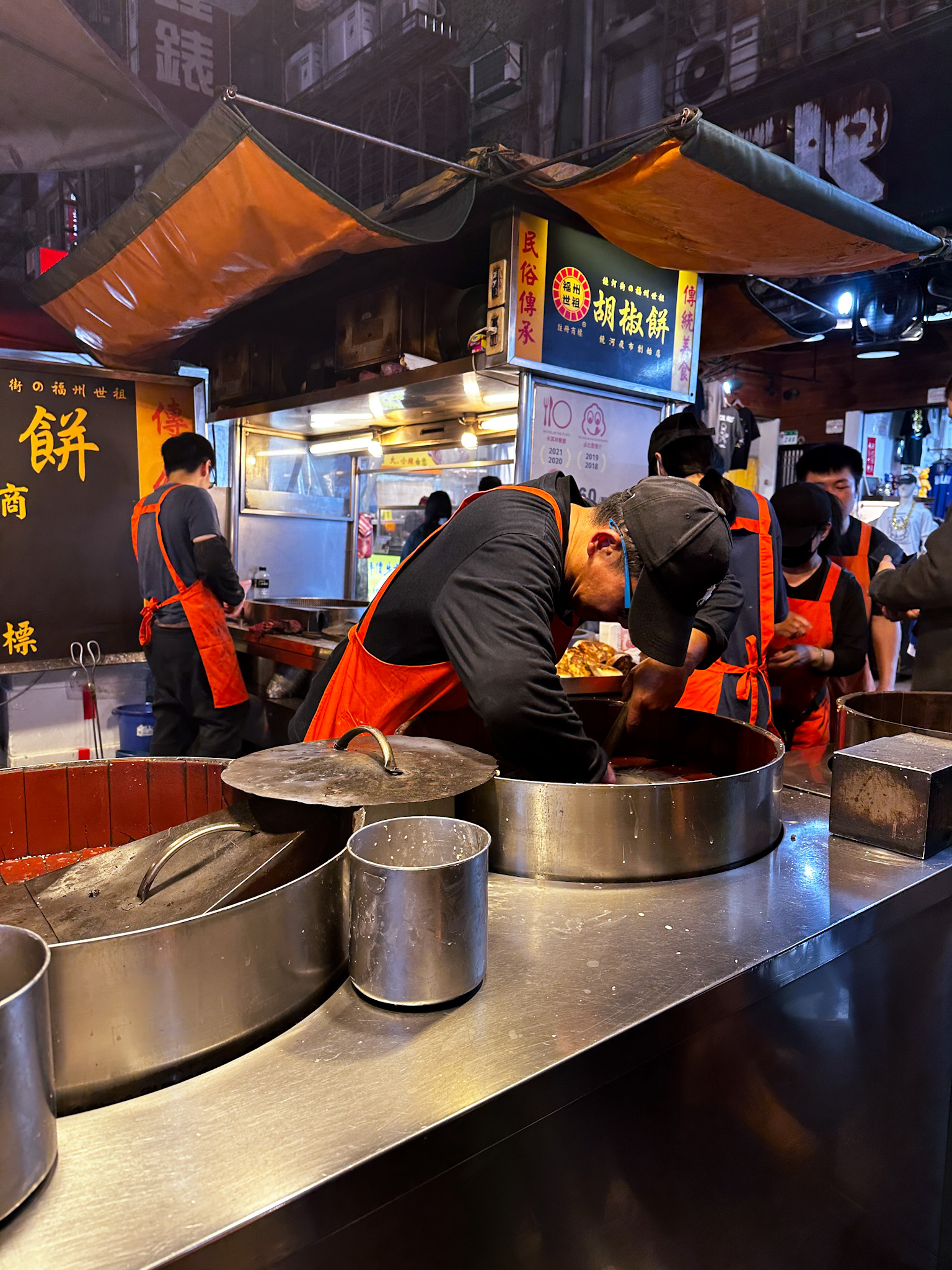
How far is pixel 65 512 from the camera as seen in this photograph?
518 cm

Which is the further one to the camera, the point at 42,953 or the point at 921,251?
the point at 921,251

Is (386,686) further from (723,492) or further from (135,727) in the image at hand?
(135,727)

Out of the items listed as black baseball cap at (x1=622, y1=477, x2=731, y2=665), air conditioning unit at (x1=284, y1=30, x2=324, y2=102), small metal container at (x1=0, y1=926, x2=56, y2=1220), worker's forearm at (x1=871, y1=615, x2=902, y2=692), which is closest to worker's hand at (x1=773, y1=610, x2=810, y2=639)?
worker's forearm at (x1=871, y1=615, x2=902, y2=692)

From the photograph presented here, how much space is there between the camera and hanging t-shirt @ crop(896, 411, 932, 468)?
30.5 ft

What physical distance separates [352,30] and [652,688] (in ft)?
30.4

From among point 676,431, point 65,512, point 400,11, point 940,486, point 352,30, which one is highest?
point 352,30

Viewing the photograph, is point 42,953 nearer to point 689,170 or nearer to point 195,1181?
point 195,1181

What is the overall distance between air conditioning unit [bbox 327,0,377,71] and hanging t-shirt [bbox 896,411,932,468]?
23.1ft

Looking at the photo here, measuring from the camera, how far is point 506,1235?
930mm

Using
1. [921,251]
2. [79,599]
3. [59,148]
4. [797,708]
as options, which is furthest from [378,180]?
[797,708]

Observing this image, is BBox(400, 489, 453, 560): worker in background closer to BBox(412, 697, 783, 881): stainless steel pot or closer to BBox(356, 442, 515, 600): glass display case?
BBox(356, 442, 515, 600): glass display case

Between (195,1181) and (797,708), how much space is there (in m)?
3.15

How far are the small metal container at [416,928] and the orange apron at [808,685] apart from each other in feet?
8.24

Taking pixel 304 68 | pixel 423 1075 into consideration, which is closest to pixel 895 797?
pixel 423 1075
